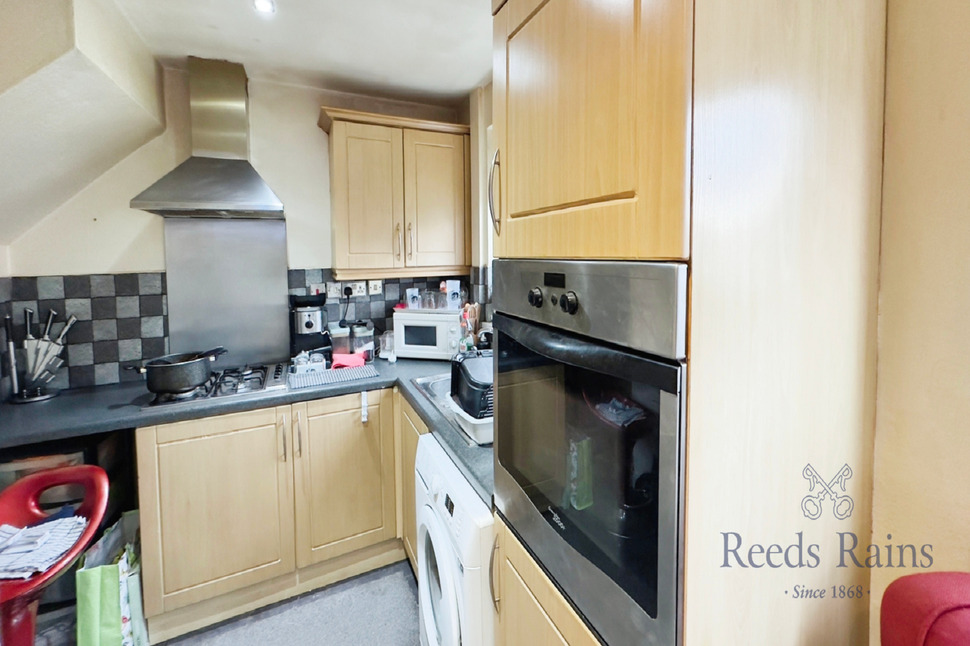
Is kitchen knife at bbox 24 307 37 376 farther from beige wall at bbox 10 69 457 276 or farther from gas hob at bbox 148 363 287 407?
gas hob at bbox 148 363 287 407

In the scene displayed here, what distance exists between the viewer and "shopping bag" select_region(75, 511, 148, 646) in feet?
4.97

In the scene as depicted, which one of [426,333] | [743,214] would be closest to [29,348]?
[426,333]

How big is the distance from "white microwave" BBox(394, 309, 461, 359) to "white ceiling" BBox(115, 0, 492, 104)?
121 cm

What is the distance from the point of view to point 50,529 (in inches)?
54.2

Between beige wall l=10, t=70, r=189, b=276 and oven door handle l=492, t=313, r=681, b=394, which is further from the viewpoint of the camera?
beige wall l=10, t=70, r=189, b=276

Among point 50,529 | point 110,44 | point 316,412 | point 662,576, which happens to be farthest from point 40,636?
point 662,576

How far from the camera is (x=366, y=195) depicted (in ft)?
7.59

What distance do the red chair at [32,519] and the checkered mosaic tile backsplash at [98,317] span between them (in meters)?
0.66

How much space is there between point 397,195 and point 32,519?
191 centimetres

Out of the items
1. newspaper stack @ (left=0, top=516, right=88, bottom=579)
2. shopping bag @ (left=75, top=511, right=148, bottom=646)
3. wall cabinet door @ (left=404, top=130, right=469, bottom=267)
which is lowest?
shopping bag @ (left=75, top=511, right=148, bottom=646)

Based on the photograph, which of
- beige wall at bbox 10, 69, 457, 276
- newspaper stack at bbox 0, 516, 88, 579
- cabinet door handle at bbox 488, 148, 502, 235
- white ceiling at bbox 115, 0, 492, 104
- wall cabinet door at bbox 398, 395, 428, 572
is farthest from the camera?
beige wall at bbox 10, 69, 457, 276

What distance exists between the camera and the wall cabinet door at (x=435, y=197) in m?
2.40

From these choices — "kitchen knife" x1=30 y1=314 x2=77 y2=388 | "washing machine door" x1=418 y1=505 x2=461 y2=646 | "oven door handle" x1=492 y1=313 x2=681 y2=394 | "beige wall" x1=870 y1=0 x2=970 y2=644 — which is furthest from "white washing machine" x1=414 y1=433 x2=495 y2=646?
"kitchen knife" x1=30 y1=314 x2=77 y2=388

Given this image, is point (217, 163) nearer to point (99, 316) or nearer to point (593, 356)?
point (99, 316)
